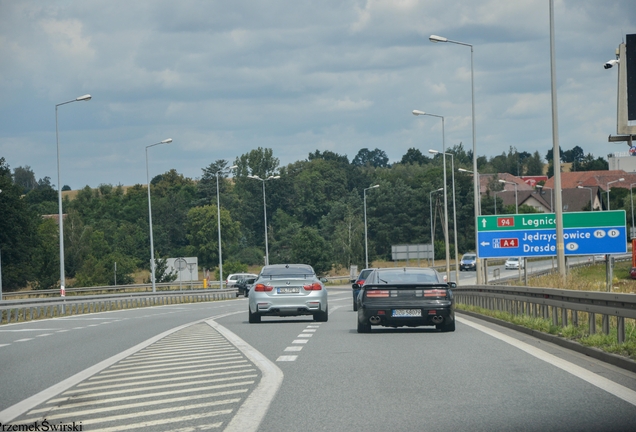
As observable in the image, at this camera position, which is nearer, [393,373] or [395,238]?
[393,373]

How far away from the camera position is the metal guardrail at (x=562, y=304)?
46.4 ft

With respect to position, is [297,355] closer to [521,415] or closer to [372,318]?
[372,318]

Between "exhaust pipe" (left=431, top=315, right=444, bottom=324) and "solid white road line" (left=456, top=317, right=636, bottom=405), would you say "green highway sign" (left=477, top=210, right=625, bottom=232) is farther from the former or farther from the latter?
→ "solid white road line" (left=456, top=317, right=636, bottom=405)

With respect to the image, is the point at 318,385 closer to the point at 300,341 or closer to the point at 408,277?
the point at 300,341

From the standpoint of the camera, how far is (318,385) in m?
11.5

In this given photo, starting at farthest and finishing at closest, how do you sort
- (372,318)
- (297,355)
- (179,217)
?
(179,217) → (372,318) → (297,355)

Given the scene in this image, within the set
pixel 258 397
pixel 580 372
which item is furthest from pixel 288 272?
pixel 258 397

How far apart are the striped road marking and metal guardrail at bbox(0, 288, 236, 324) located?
1992cm

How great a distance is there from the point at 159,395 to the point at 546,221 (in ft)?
111

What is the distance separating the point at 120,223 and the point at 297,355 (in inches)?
5328

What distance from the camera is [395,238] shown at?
13612 centimetres

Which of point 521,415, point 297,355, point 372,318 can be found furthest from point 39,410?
point 372,318

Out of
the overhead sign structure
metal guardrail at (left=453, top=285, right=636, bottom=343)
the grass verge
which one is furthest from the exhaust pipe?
the overhead sign structure

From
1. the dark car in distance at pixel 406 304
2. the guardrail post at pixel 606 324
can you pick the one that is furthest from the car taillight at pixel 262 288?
the guardrail post at pixel 606 324
